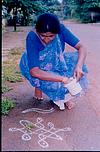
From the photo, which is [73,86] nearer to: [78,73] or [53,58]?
[78,73]

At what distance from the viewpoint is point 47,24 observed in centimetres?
336

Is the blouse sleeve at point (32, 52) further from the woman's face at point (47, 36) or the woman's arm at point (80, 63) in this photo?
the woman's arm at point (80, 63)

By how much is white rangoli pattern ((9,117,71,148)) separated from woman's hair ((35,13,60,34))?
0.84 metres

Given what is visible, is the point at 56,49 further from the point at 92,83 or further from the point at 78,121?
the point at 92,83

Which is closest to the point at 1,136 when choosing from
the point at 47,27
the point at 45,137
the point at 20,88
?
the point at 45,137

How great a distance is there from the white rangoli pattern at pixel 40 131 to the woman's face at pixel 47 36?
0.77 m

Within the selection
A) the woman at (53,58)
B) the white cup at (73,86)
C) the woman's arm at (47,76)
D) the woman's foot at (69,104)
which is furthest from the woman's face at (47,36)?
the woman's foot at (69,104)

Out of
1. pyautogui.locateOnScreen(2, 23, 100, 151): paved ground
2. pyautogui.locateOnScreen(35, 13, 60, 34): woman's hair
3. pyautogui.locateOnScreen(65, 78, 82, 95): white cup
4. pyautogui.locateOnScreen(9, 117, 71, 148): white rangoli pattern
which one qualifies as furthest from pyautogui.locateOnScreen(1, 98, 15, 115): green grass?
pyautogui.locateOnScreen(35, 13, 60, 34): woman's hair

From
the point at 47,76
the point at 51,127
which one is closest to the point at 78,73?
the point at 47,76

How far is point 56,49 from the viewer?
367 centimetres

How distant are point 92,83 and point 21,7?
29.4 feet

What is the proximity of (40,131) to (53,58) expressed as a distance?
0.84m

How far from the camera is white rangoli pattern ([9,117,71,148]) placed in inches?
119

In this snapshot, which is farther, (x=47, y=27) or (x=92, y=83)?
(x=92, y=83)
